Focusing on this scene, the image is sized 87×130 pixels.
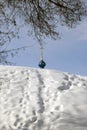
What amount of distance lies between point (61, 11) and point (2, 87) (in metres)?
3.66

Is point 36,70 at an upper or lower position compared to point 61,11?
lower

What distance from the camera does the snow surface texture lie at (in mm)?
6762

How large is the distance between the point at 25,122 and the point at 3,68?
2.94m

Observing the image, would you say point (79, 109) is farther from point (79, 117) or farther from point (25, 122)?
point (25, 122)

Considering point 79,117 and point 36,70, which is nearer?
point 79,117

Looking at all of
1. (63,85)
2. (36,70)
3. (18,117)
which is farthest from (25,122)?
(36,70)

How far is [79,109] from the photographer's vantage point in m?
7.14

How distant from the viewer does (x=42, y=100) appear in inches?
299

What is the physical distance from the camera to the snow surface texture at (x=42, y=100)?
6762 mm

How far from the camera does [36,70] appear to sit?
9375 mm

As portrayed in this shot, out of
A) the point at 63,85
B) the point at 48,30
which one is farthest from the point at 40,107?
the point at 48,30

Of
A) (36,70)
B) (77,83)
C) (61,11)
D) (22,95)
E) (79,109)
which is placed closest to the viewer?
(79,109)

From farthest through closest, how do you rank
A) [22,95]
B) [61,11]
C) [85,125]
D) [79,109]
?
1. [61,11]
2. [22,95]
3. [79,109]
4. [85,125]

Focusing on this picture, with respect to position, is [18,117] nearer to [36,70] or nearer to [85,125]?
[85,125]
